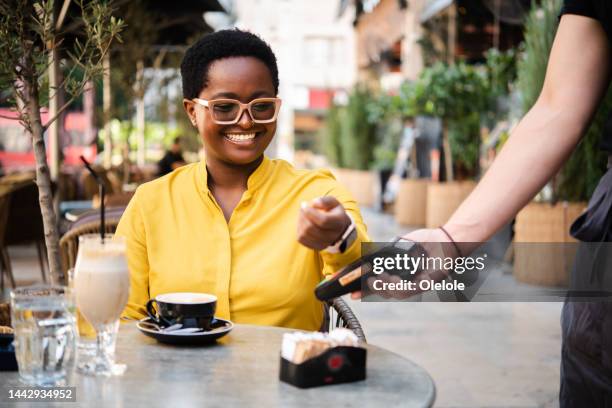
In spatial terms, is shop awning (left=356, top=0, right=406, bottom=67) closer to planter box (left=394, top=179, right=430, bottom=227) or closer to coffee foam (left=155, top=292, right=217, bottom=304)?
planter box (left=394, top=179, right=430, bottom=227)

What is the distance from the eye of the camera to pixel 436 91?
9.48 m

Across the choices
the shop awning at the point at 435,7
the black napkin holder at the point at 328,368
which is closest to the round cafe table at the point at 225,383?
the black napkin holder at the point at 328,368

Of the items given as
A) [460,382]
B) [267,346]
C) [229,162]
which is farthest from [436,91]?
[267,346]

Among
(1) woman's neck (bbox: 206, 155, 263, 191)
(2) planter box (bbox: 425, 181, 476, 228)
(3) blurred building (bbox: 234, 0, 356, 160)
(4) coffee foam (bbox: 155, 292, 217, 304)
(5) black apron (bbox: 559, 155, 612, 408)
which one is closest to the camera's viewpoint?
(5) black apron (bbox: 559, 155, 612, 408)

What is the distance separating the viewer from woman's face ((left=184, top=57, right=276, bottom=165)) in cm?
216

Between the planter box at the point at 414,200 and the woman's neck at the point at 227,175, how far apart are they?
28.6 ft

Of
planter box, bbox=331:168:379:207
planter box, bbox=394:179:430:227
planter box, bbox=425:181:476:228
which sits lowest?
planter box, bbox=331:168:379:207

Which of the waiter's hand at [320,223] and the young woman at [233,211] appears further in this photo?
the young woman at [233,211]

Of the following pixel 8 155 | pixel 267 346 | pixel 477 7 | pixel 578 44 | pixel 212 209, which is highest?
pixel 477 7

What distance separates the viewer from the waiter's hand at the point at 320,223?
49.9 inches

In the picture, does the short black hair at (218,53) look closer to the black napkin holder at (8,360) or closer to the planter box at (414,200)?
the black napkin holder at (8,360)

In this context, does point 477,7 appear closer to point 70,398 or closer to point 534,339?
point 534,339

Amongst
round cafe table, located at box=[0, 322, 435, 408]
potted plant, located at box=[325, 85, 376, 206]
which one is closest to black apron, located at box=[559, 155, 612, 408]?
round cafe table, located at box=[0, 322, 435, 408]

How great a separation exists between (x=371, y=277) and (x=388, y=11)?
57.3ft
